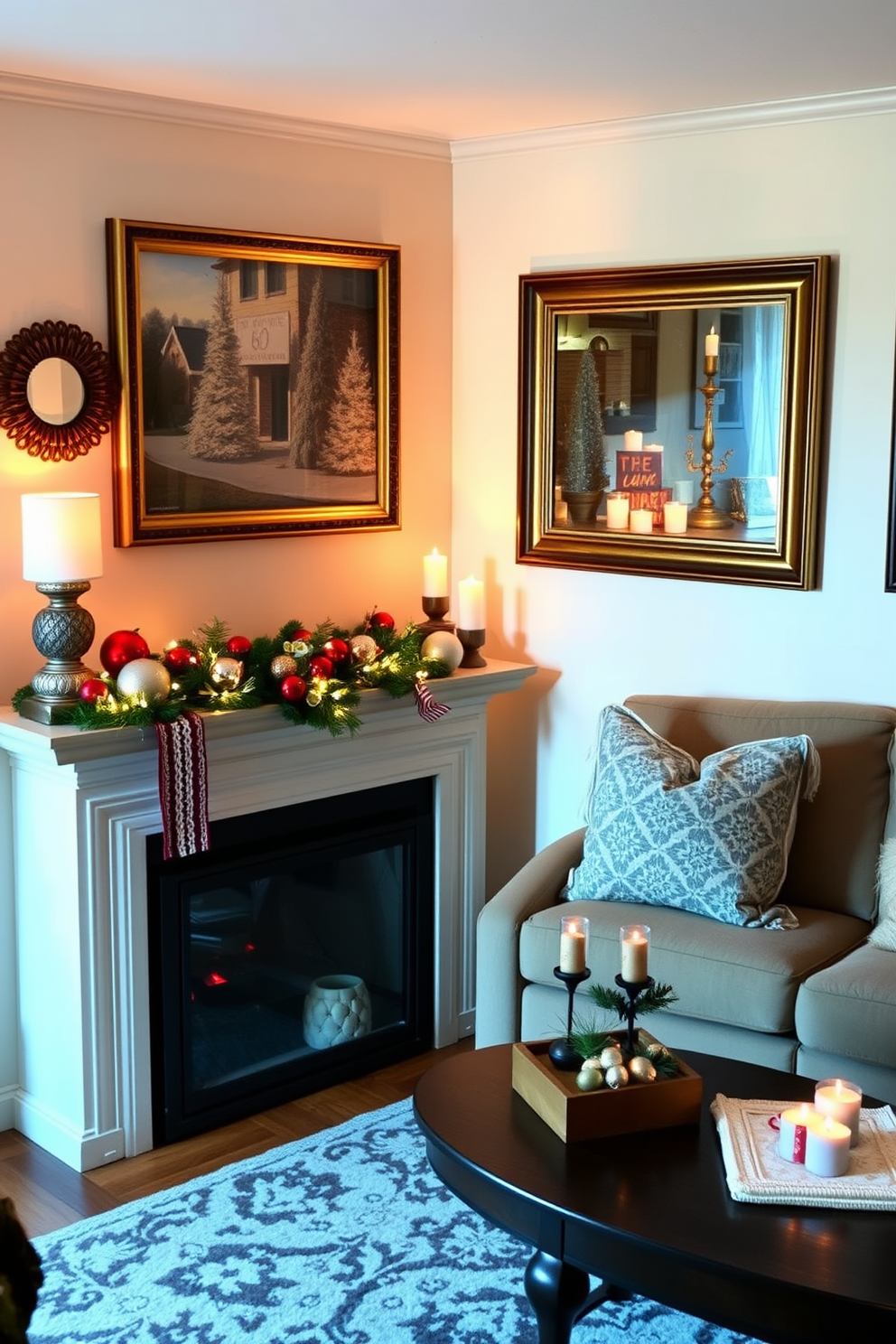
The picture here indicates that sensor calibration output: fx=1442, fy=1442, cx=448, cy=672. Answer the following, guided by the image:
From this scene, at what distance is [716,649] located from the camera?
12.6 ft

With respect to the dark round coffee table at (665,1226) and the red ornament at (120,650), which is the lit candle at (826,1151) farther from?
the red ornament at (120,650)

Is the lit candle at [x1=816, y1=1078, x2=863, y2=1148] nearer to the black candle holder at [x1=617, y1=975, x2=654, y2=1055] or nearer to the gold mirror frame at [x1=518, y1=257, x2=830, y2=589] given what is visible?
the black candle holder at [x1=617, y1=975, x2=654, y2=1055]

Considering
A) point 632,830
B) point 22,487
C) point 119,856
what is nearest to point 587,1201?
point 632,830

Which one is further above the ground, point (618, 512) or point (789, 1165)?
point (618, 512)

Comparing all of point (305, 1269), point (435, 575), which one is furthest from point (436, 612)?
point (305, 1269)

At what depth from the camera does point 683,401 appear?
3762 mm

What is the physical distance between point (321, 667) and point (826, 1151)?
1730 millimetres

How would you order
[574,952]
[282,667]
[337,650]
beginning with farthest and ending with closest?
[337,650], [282,667], [574,952]

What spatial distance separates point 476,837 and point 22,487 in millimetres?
1559

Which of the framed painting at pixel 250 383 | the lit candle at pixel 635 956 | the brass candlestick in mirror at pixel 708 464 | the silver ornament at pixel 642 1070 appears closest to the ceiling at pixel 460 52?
the framed painting at pixel 250 383

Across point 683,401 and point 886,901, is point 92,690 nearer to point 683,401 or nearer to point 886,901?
point 683,401

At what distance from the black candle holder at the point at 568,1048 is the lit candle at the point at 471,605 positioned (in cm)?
161

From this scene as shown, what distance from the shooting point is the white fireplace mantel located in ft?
10.5

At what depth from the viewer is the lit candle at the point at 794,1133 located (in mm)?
2285
